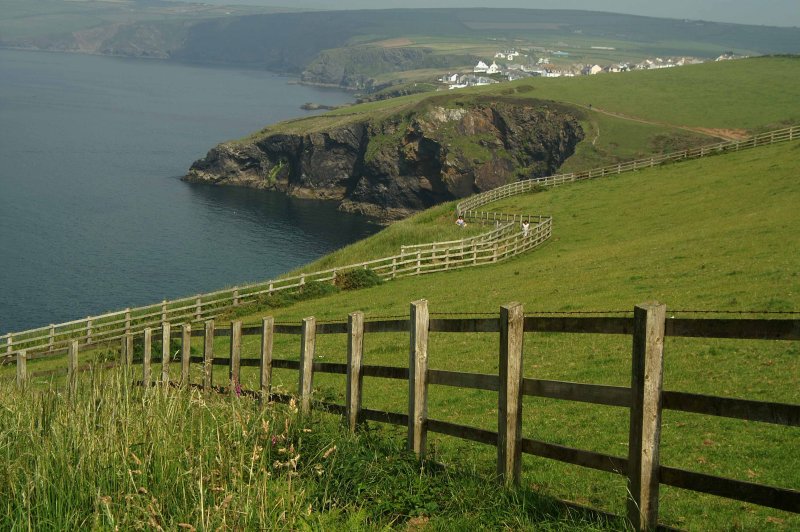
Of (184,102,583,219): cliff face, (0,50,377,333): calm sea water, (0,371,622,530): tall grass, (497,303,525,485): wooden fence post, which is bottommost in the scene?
(0,50,377,333): calm sea water

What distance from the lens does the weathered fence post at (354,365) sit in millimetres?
10406

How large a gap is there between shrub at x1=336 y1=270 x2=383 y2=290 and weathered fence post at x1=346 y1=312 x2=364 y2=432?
104 ft

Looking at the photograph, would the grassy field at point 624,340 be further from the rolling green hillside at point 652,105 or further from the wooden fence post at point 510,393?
the rolling green hillside at point 652,105

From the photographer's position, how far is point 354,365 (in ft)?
34.7

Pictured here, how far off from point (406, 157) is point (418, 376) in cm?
15290

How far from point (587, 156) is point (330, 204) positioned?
5499 centimetres

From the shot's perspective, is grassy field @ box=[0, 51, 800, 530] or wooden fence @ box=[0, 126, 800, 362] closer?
grassy field @ box=[0, 51, 800, 530]

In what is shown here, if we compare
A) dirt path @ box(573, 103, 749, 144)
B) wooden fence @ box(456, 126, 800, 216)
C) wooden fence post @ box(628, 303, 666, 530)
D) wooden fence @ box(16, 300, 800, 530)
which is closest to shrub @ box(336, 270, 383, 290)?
wooden fence @ box(456, 126, 800, 216)

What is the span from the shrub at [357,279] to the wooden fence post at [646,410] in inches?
1387

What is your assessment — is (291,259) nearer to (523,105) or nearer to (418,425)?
(523,105)

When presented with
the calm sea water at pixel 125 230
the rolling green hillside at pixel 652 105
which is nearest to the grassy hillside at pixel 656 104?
the rolling green hillside at pixel 652 105

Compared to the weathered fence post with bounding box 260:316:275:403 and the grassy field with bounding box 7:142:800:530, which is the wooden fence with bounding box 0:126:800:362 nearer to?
the grassy field with bounding box 7:142:800:530

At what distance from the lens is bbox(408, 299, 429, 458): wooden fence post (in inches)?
372

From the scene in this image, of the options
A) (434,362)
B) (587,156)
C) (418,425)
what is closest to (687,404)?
(418,425)
